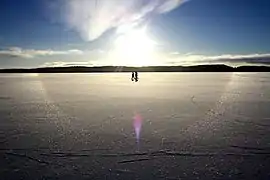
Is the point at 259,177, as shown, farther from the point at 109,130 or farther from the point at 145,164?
the point at 109,130

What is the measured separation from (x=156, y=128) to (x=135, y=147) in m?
1.26

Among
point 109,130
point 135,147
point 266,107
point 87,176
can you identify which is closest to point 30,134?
point 109,130

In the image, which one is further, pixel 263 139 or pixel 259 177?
pixel 263 139

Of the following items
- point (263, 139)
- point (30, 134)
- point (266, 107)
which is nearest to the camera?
point (263, 139)

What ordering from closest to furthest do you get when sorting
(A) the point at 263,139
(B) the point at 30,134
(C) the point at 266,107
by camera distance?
(A) the point at 263,139 < (B) the point at 30,134 < (C) the point at 266,107

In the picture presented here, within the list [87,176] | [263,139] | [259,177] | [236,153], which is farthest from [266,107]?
[87,176]

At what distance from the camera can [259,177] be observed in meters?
3.02

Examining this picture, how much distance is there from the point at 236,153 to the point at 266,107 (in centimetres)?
461

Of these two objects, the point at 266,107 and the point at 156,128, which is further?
the point at 266,107

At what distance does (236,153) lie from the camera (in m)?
3.86

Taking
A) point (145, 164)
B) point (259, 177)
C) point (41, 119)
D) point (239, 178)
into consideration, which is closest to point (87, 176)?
point (145, 164)

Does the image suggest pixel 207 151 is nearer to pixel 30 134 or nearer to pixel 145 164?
pixel 145 164

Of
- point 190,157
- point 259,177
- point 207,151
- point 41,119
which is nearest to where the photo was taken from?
point 259,177

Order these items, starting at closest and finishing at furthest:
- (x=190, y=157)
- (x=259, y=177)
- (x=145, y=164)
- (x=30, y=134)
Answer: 1. (x=259, y=177)
2. (x=145, y=164)
3. (x=190, y=157)
4. (x=30, y=134)
